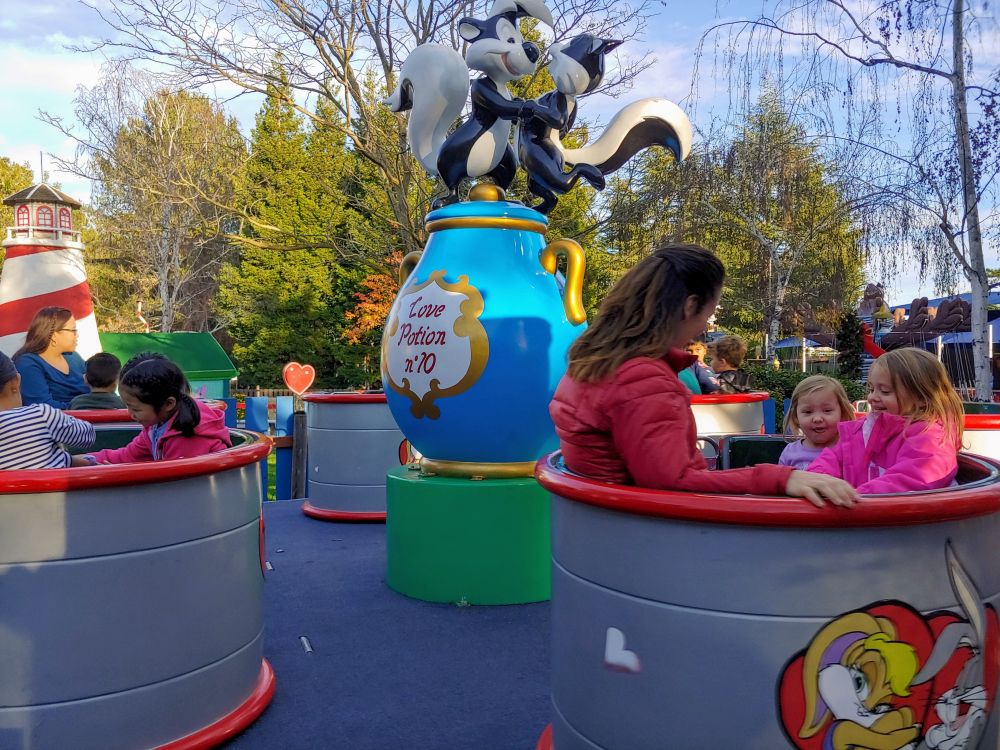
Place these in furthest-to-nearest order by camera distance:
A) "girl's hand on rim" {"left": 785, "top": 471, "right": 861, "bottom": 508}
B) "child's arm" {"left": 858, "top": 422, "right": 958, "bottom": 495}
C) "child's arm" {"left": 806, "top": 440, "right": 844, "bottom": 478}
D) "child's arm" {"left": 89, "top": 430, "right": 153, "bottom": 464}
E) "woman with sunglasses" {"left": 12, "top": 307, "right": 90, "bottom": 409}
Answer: "woman with sunglasses" {"left": 12, "top": 307, "right": 90, "bottom": 409}
"child's arm" {"left": 89, "top": 430, "right": 153, "bottom": 464}
"child's arm" {"left": 806, "top": 440, "right": 844, "bottom": 478}
"child's arm" {"left": 858, "top": 422, "right": 958, "bottom": 495}
"girl's hand on rim" {"left": 785, "top": 471, "right": 861, "bottom": 508}

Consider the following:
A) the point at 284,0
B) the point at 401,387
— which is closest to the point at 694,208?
the point at 284,0

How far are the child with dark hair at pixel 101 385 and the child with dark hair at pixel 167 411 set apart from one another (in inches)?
70.7

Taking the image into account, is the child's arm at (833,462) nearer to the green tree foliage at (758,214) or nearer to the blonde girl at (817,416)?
the blonde girl at (817,416)

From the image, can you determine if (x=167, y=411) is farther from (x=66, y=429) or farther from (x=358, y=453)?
(x=358, y=453)

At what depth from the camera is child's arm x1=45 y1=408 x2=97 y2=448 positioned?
8.79 feet

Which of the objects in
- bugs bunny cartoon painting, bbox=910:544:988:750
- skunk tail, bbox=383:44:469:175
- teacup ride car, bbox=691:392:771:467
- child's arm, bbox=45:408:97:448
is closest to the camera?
bugs bunny cartoon painting, bbox=910:544:988:750

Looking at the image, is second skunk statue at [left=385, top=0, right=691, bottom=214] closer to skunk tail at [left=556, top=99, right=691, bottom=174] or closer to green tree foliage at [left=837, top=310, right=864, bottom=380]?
skunk tail at [left=556, top=99, right=691, bottom=174]

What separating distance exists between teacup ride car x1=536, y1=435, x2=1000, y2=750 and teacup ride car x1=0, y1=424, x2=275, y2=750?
1397mm

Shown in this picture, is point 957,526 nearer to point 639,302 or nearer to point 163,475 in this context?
point 639,302

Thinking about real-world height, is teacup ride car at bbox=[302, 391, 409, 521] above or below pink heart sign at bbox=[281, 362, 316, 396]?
below

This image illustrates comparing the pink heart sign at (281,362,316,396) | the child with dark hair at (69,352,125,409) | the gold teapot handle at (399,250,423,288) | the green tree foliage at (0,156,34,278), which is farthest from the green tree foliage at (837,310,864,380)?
the green tree foliage at (0,156,34,278)

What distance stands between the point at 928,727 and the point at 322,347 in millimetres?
25411

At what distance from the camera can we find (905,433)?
8.22ft

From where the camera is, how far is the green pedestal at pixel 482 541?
419cm
